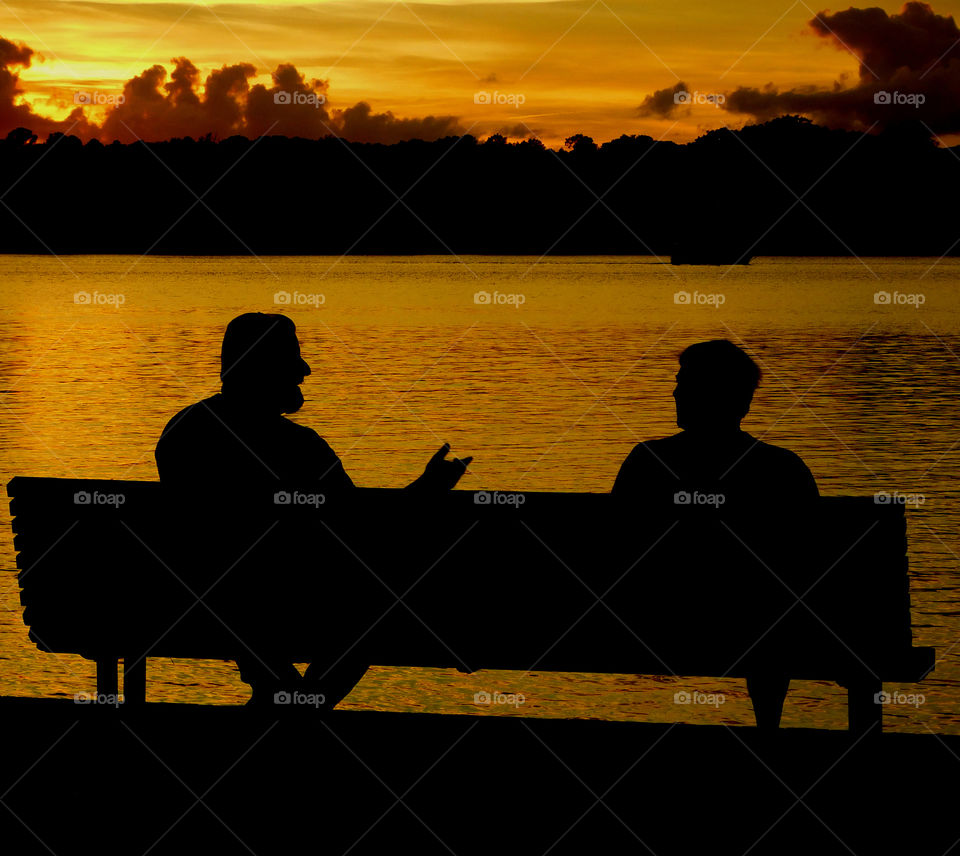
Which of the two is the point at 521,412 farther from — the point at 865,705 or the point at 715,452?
the point at 865,705

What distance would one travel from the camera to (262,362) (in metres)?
4.64

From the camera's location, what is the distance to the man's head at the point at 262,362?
4629 millimetres

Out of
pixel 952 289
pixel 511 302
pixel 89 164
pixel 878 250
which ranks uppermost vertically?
pixel 878 250

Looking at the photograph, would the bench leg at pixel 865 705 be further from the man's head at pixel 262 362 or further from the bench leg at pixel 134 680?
the bench leg at pixel 134 680

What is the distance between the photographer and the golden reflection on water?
712 centimetres

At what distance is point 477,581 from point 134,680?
1.29 metres

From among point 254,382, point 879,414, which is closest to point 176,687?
point 254,382

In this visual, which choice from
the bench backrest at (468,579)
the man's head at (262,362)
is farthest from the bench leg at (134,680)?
the man's head at (262,362)

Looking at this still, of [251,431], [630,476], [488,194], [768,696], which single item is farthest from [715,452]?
[488,194]

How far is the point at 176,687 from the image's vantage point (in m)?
7.09

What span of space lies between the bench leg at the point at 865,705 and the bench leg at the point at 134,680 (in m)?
2.20

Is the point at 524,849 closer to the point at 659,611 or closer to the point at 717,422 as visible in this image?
the point at 659,611

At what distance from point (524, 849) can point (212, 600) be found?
1283 millimetres

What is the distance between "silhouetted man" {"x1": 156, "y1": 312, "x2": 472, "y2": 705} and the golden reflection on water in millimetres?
2394
